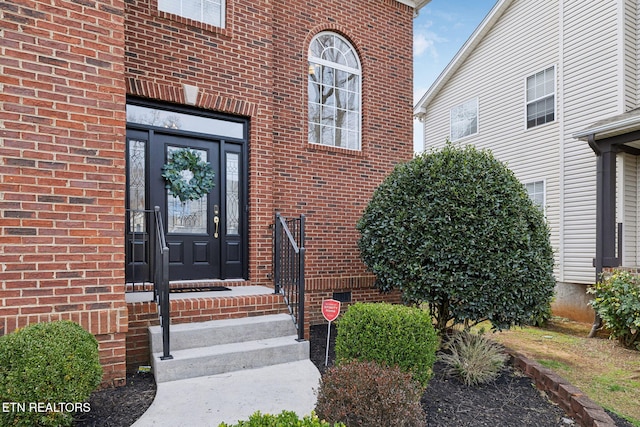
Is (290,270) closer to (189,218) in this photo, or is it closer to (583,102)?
(189,218)

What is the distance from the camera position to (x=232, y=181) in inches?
212

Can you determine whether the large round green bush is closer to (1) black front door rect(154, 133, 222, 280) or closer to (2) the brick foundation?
(2) the brick foundation

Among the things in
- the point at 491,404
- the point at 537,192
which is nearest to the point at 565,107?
the point at 537,192

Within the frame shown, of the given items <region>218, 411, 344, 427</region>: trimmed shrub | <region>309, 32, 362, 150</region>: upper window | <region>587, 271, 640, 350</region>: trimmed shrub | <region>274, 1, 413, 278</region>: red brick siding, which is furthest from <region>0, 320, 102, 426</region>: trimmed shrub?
<region>587, 271, 640, 350</region>: trimmed shrub

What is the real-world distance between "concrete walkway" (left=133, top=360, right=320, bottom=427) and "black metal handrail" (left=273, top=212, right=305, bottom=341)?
2.11 feet

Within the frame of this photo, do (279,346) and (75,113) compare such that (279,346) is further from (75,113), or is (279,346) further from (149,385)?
(75,113)

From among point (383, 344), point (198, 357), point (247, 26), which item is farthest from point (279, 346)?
point (247, 26)

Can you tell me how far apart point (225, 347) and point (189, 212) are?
2.04 metres

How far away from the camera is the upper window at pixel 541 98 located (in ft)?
28.8

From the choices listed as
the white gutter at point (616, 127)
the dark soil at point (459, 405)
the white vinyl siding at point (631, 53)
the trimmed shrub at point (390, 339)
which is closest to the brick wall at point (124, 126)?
the dark soil at point (459, 405)

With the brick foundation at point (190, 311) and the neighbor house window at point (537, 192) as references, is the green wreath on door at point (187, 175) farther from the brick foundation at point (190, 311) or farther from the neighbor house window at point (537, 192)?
the neighbor house window at point (537, 192)

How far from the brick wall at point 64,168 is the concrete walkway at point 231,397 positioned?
68cm

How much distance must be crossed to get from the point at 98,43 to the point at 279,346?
3126 mm

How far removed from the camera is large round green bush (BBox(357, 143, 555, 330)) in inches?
164
